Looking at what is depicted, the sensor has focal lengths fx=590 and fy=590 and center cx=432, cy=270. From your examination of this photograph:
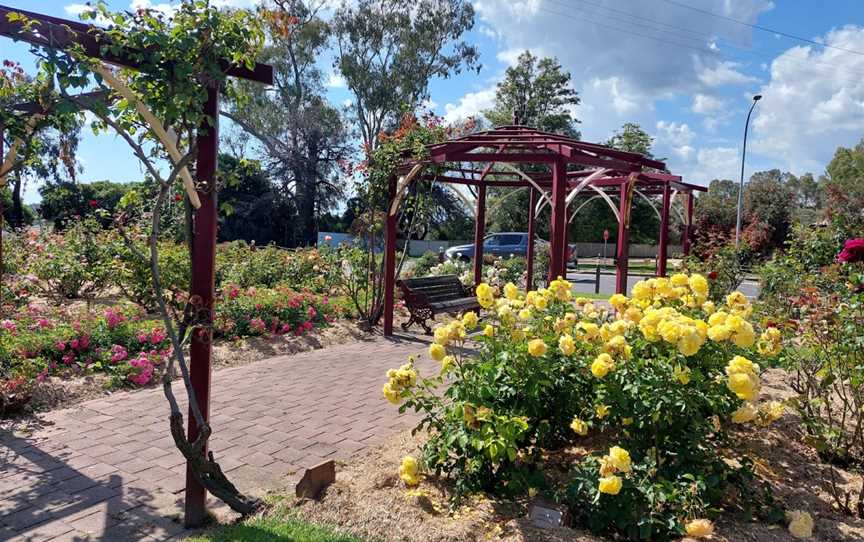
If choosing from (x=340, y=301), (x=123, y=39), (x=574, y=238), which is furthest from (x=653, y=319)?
(x=574, y=238)

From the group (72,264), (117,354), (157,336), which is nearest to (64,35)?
(117,354)

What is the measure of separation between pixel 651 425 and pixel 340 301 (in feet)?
24.3

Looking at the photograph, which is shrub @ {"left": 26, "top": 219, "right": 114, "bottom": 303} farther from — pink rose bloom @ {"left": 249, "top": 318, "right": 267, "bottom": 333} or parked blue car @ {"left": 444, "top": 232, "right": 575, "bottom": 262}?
parked blue car @ {"left": 444, "top": 232, "right": 575, "bottom": 262}

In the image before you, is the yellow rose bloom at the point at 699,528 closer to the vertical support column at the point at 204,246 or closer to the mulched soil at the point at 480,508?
the mulched soil at the point at 480,508

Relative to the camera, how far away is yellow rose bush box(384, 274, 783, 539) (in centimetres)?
272

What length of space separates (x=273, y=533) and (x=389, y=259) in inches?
238

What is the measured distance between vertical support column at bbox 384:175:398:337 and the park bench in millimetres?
220

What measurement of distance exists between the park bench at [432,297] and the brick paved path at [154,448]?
2.74 metres

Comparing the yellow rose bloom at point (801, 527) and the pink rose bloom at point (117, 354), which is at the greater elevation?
the pink rose bloom at point (117, 354)

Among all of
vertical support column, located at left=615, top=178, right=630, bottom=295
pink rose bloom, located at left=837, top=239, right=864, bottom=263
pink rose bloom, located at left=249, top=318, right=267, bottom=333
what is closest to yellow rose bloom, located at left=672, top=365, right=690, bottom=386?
pink rose bloom, located at left=837, top=239, right=864, bottom=263

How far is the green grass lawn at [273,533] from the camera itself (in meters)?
2.82

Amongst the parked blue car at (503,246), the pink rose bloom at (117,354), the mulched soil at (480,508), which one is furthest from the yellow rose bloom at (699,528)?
the parked blue car at (503,246)

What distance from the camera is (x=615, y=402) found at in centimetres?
301

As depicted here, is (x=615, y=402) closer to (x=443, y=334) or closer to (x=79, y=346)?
(x=443, y=334)
